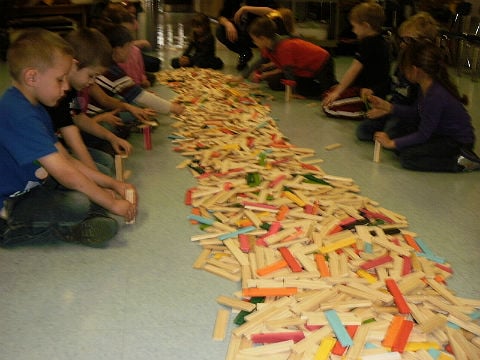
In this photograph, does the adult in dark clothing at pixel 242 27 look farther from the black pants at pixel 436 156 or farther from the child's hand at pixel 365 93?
the black pants at pixel 436 156

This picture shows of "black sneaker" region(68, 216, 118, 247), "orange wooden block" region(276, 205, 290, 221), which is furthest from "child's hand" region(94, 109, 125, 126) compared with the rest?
"orange wooden block" region(276, 205, 290, 221)

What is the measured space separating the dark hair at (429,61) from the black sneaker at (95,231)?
2.15 metres

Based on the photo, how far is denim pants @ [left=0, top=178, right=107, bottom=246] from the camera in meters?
2.29

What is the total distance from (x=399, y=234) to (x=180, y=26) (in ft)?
27.5

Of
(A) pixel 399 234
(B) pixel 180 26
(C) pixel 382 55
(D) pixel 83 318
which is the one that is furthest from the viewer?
(B) pixel 180 26

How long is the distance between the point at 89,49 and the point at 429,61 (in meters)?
2.04

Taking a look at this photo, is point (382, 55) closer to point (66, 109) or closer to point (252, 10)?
point (252, 10)

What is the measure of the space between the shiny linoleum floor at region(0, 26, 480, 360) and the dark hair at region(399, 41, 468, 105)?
1.97 ft

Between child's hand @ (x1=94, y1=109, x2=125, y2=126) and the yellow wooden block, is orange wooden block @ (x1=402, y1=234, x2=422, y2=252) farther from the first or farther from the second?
child's hand @ (x1=94, y1=109, x2=125, y2=126)

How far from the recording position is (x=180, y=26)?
9.95m

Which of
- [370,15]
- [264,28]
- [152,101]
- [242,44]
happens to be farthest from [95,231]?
[242,44]

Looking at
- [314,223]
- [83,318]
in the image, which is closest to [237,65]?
[314,223]

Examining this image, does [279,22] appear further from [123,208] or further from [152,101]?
[123,208]

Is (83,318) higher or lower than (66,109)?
lower
